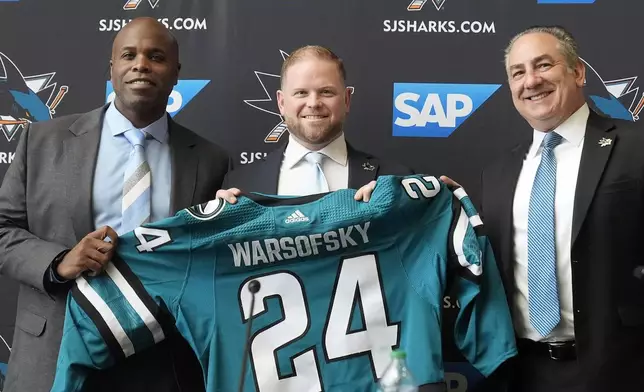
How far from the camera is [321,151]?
1.96 m

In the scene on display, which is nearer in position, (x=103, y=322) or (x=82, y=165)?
(x=103, y=322)

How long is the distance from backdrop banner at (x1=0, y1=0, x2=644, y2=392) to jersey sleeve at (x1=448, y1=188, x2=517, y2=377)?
2.41ft

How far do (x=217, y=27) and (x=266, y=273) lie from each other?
1190mm

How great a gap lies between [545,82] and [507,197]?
33cm

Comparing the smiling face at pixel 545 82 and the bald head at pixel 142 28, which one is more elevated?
the bald head at pixel 142 28

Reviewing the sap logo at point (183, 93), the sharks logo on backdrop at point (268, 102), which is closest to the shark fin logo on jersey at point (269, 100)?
the sharks logo on backdrop at point (268, 102)

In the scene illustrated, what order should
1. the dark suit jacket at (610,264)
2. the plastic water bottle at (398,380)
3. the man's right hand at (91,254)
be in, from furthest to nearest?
1. the dark suit jacket at (610,264)
2. the man's right hand at (91,254)
3. the plastic water bottle at (398,380)

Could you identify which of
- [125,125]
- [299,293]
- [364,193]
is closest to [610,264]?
[364,193]

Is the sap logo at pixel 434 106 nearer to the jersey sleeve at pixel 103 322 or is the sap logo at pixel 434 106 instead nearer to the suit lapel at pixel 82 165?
the suit lapel at pixel 82 165

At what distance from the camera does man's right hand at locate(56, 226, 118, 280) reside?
168cm

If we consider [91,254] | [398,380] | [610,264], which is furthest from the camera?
[610,264]

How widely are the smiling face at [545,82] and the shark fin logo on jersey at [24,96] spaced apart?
165 centimetres

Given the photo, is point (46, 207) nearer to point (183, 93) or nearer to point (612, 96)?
point (183, 93)

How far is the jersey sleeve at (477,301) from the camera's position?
67.9 inches
